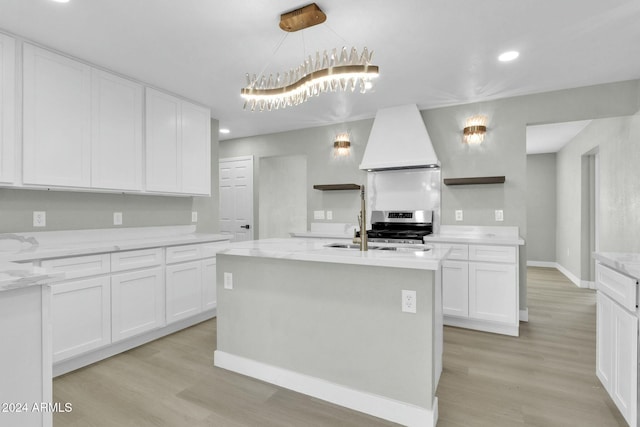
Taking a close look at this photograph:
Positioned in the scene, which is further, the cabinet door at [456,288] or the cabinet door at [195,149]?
the cabinet door at [195,149]

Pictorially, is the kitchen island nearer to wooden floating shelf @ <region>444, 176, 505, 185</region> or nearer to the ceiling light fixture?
the ceiling light fixture

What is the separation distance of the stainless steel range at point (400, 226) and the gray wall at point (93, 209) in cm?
228

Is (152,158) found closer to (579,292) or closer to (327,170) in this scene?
(327,170)

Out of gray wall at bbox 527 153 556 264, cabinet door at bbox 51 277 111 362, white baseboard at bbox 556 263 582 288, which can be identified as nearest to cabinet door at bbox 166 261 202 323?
cabinet door at bbox 51 277 111 362

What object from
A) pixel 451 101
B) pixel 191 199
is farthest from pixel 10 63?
pixel 451 101

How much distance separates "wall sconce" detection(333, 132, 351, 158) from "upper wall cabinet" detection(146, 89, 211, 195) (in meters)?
1.77

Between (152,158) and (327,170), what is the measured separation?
2423 millimetres

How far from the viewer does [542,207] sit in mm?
7203

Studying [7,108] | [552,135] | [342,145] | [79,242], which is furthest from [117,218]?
[552,135]

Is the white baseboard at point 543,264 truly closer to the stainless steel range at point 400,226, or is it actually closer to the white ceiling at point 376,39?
the stainless steel range at point 400,226

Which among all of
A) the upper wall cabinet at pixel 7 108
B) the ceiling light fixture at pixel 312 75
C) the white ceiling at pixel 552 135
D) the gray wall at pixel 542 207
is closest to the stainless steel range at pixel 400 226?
the ceiling light fixture at pixel 312 75

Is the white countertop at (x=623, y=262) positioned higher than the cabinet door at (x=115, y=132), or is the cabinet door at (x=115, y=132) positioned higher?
the cabinet door at (x=115, y=132)

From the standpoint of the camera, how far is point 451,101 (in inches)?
157

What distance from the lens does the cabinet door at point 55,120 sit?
255 cm
